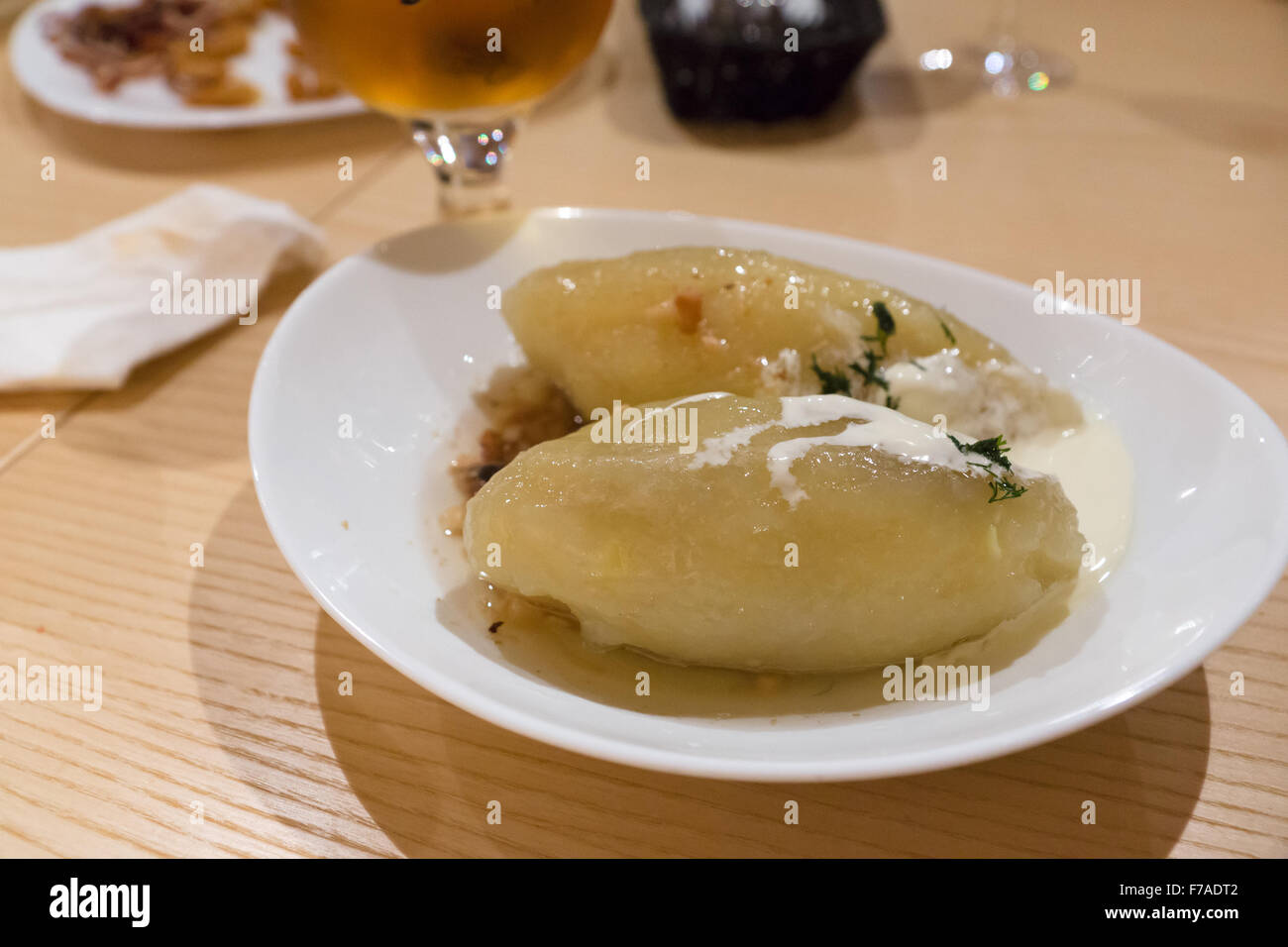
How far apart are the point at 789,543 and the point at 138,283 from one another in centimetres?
107

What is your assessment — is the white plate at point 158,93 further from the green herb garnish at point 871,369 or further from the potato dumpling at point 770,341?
the green herb garnish at point 871,369

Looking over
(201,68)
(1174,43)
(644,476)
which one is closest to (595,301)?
(644,476)

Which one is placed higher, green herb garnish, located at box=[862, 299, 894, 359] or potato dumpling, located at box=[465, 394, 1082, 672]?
green herb garnish, located at box=[862, 299, 894, 359]

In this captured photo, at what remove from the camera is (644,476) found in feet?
2.56

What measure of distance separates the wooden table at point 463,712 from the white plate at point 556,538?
0.09 m

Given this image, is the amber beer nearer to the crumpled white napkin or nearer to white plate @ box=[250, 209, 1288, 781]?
white plate @ box=[250, 209, 1288, 781]

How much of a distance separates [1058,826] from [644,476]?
418mm

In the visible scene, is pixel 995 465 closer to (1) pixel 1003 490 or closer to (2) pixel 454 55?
(1) pixel 1003 490

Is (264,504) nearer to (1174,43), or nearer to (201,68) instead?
(201,68)

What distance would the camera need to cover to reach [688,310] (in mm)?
977

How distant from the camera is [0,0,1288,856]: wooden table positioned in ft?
2.43

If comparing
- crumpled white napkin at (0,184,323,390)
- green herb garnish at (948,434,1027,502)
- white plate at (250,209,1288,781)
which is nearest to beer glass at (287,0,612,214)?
white plate at (250,209,1288,781)

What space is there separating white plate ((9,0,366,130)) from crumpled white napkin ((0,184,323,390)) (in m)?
0.38

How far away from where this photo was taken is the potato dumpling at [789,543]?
0.74 meters
